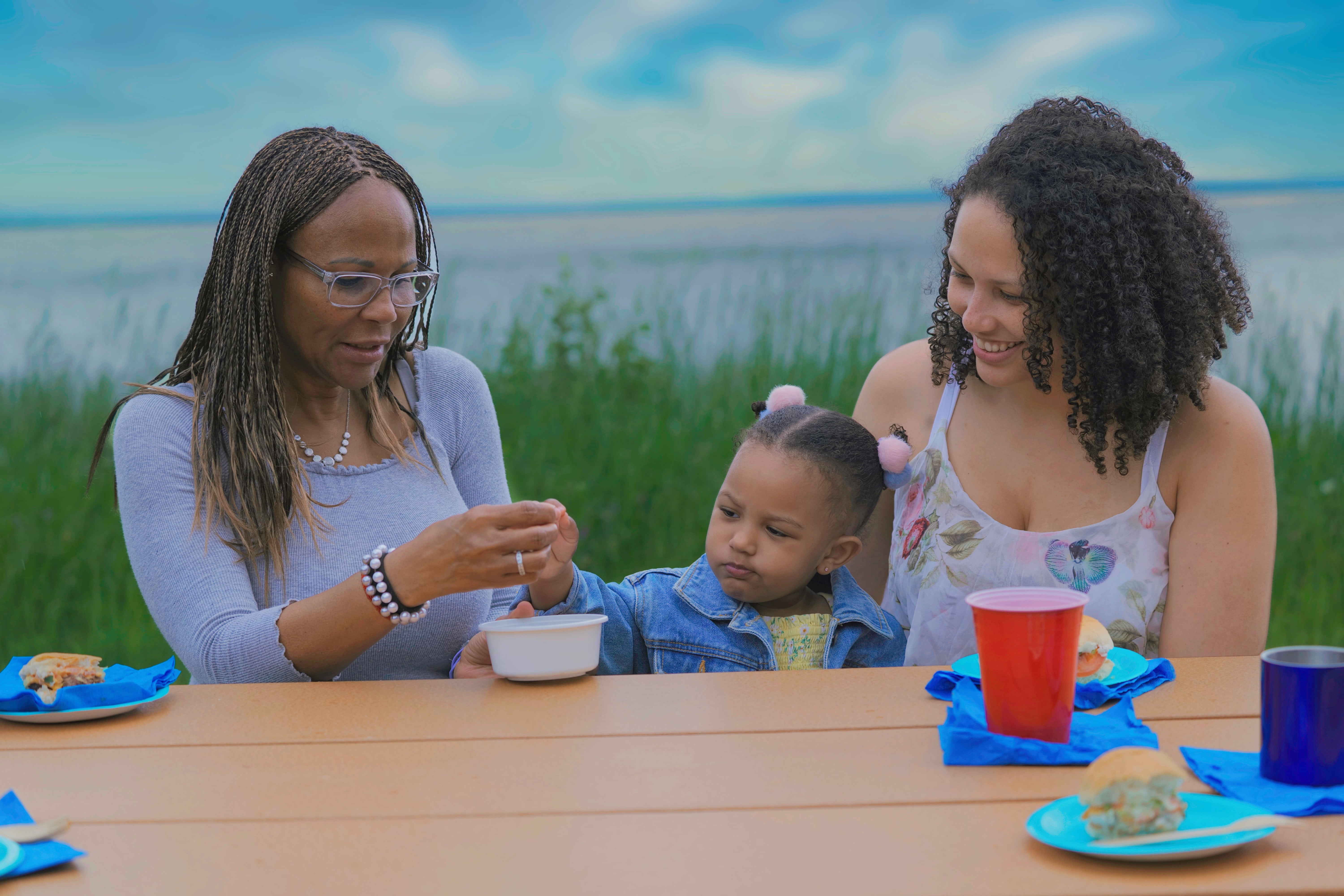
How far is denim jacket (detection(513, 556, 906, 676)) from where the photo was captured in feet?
6.48

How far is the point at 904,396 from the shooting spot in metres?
2.23

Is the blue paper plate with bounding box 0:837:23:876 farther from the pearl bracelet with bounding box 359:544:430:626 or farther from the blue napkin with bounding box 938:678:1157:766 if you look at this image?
the blue napkin with bounding box 938:678:1157:766

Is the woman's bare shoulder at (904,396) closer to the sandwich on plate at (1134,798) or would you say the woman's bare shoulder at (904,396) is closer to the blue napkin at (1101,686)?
the blue napkin at (1101,686)

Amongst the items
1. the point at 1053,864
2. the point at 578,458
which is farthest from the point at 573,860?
the point at 578,458

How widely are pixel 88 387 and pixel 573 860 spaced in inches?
124

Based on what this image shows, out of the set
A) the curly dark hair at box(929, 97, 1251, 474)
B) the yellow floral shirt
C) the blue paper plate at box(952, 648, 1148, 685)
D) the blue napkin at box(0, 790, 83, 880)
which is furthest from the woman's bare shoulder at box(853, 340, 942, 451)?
the blue napkin at box(0, 790, 83, 880)

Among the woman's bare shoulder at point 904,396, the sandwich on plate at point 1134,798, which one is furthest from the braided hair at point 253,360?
the sandwich on plate at point 1134,798

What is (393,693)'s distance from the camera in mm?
1597

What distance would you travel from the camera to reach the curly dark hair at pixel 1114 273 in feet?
6.03

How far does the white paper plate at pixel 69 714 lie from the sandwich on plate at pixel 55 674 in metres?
0.02

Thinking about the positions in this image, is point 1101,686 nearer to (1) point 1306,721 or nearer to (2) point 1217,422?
(1) point 1306,721

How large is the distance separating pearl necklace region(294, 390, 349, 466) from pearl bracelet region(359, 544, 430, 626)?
41 cm

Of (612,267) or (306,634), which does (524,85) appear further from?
(306,634)

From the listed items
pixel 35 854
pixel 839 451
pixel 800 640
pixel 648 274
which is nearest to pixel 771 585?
pixel 800 640
